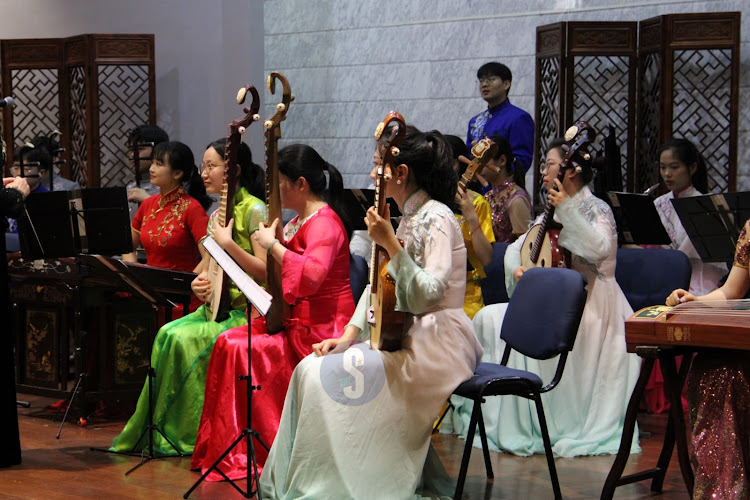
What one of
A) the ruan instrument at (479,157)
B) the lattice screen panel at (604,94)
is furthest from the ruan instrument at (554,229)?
the lattice screen panel at (604,94)

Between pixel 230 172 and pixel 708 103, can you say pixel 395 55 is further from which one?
pixel 230 172

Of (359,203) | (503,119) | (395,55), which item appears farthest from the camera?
(395,55)

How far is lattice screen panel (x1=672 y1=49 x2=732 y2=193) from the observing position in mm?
→ 7082

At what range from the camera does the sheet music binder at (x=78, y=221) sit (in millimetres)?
5133

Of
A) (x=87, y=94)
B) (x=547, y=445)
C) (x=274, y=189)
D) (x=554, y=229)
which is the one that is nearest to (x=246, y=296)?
(x=274, y=189)

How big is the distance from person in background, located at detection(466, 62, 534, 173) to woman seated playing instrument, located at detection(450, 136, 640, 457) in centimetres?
163

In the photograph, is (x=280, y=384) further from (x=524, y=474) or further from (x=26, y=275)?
(x=26, y=275)

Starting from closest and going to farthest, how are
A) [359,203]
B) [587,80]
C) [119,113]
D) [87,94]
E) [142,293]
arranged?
[142,293], [359,203], [587,80], [87,94], [119,113]

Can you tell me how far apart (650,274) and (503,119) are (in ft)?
5.33

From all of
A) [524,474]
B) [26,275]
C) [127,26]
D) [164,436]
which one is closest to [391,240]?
[524,474]

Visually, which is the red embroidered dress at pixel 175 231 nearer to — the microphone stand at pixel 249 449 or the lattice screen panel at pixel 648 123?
the microphone stand at pixel 249 449

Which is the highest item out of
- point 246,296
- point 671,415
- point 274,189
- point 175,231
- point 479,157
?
point 479,157

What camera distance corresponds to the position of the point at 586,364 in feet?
15.9

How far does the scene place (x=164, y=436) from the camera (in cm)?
465
